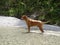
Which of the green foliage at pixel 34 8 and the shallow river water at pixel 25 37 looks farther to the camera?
the green foliage at pixel 34 8

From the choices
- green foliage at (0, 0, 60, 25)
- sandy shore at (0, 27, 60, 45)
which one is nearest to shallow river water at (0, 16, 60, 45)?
sandy shore at (0, 27, 60, 45)

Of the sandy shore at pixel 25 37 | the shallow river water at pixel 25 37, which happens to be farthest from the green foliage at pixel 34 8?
the sandy shore at pixel 25 37

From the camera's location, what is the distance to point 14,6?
844 centimetres

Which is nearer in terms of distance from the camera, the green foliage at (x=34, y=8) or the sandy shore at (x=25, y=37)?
the sandy shore at (x=25, y=37)

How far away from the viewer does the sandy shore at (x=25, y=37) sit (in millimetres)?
4041

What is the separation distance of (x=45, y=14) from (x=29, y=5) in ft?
3.26

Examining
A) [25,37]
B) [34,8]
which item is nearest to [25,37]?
[25,37]

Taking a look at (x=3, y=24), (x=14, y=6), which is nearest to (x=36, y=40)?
→ (x=3, y=24)

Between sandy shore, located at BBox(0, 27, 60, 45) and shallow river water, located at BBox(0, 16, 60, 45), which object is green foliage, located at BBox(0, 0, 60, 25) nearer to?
shallow river water, located at BBox(0, 16, 60, 45)

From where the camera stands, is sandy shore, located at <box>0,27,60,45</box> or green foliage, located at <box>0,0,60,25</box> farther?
green foliage, located at <box>0,0,60,25</box>

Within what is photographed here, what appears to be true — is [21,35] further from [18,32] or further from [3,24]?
[3,24]

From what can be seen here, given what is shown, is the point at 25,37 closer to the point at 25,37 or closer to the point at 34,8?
the point at 25,37

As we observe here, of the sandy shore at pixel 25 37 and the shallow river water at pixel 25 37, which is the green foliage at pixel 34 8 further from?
the sandy shore at pixel 25 37

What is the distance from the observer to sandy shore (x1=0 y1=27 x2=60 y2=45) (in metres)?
4.04
